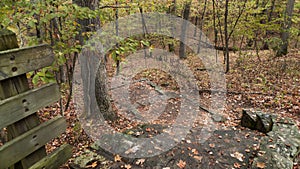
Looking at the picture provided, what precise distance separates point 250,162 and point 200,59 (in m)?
12.9

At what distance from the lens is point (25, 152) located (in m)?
1.84

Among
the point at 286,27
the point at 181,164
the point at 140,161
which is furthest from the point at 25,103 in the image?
the point at 286,27

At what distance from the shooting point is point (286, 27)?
440 inches

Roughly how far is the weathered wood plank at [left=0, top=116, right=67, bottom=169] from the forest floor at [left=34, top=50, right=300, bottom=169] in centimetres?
158

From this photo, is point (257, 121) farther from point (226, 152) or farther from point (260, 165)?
point (260, 165)

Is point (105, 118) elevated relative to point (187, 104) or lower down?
elevated

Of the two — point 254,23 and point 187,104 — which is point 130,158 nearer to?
point 187,104

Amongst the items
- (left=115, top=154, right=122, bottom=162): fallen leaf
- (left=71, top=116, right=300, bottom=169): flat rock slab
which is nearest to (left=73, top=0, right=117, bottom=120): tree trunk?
(left=71, top=116, right=300, bottom=169): flat rock slab

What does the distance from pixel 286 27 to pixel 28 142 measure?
43.1 ft

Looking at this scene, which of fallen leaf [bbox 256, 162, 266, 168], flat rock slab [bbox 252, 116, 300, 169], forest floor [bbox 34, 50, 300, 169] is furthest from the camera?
forest floor [bbox 34, 50, 300, 169]

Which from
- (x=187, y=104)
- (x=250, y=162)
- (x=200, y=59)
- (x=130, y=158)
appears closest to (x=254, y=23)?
(x=200, y=59)

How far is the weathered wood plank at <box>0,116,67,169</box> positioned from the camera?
66.1 inches

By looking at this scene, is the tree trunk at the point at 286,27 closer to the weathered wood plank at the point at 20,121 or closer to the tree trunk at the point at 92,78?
the tree trunk at the point at 92,78

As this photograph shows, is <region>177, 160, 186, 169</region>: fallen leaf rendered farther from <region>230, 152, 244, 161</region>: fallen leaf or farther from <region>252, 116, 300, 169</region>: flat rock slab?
<region>252, 116, 300, 169</region>: flat rock slab
